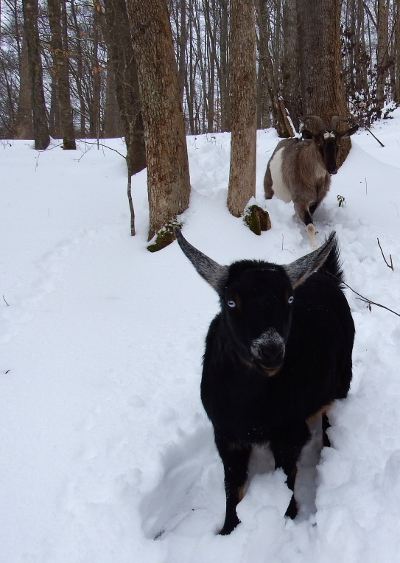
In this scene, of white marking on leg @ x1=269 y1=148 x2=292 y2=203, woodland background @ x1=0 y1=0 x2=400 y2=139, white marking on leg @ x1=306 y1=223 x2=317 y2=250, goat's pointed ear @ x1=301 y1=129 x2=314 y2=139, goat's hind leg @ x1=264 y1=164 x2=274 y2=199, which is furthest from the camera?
woodland background @ x1=0 y1=0 x2=400 y2=139

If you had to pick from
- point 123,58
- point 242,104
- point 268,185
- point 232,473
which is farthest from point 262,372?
point 268,185

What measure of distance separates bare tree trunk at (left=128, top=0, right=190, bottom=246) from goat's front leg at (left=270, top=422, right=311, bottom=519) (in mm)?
3498

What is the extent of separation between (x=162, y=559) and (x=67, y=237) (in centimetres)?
419

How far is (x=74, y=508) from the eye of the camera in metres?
2.25

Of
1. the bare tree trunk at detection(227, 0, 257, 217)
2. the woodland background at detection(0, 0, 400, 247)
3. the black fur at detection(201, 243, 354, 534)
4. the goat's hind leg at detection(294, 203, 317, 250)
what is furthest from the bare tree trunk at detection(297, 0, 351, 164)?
the black fur at detection(201, 243, 354, 534)

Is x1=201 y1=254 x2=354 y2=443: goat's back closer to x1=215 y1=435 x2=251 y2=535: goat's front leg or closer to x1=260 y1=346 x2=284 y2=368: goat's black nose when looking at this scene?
x1=215 y1=435 x2=251 y2=535: goat's front leg

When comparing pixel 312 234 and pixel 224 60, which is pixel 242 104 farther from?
pixel 224 60

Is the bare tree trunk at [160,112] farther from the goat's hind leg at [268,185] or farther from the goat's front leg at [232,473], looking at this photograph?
the goat's front leg at [232,473]

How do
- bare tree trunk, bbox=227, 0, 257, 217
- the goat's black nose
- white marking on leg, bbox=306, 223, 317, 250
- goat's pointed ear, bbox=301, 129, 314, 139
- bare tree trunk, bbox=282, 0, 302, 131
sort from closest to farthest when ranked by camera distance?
the goat's black nose
bare tree trunk, bbox=227, 0, 257, 217
white marking on leg, bbox=306, 223, 317, 250
goat's pointed ear, bbox=301, 129, 314, 139
bare tree trunk, bbox=282, 0, 302, 131

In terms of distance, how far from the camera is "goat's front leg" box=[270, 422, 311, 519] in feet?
7.22

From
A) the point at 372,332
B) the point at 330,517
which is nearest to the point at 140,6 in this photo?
the point at 372,332

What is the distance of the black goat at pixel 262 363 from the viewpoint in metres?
1.85

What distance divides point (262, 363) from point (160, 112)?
13.6ft

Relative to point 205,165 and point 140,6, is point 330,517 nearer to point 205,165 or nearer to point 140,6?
point 140,6
